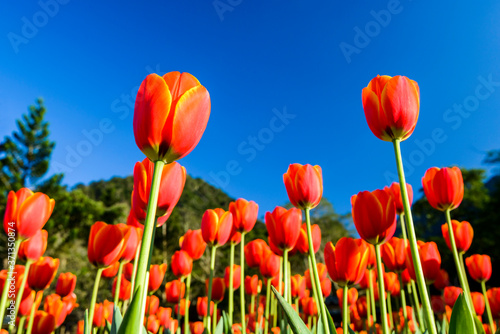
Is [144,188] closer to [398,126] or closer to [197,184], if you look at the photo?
[398,126]

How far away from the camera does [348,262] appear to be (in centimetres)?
113

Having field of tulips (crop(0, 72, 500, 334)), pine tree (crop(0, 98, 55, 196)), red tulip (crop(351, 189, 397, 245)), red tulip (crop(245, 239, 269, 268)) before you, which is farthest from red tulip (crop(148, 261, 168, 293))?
pine tree (crop(0, 98, 55, 196))

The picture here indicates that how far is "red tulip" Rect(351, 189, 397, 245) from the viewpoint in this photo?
0.98m

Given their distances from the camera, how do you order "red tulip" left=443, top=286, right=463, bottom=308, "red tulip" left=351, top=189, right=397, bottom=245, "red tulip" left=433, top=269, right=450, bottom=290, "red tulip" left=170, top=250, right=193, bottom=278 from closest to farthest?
"red tulip" left=351, top=189, right=397, bottom=245
"red tulip" left=170, top=250, right=193, bottom=278
"red tulip" left=443, top=286, right=463, bottom=308
"red tulip" left=433, top=269, right=450, bottom=290

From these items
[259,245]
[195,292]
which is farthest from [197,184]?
[259,245]

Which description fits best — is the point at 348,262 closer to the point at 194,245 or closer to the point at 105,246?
the point at 105,246

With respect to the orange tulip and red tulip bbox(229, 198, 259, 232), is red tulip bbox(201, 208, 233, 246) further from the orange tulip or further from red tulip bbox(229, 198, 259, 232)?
the orange tulip

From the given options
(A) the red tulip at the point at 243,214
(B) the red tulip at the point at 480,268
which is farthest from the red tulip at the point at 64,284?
(B) the red tulip at the point at 480,268

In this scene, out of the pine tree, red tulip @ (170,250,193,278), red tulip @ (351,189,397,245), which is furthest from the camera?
the pine tree

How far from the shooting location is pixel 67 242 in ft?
57.1

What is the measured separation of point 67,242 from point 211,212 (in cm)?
1889

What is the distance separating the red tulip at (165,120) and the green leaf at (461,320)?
653mm

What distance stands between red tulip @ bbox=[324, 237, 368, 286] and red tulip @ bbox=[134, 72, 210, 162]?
0.75 m

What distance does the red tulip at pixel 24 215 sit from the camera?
1.37 metres
